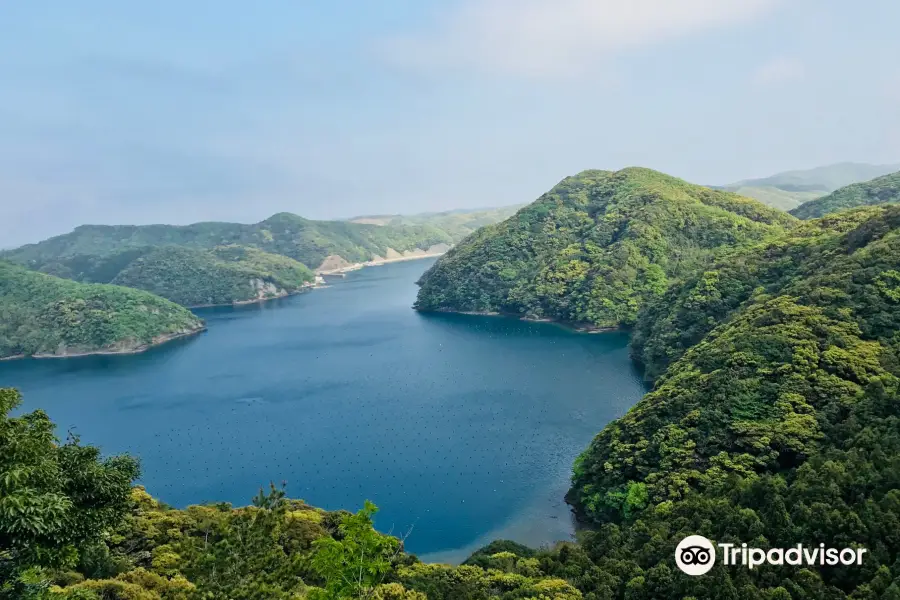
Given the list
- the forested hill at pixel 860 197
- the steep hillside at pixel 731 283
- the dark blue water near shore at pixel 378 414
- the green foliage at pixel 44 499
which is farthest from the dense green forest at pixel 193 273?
the green foliage at pixel 44 499

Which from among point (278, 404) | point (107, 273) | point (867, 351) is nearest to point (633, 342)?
point (867, 351)

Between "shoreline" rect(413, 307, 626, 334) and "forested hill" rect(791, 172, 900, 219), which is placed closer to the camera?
"shoreline" rect(413, 307, 626, 334)

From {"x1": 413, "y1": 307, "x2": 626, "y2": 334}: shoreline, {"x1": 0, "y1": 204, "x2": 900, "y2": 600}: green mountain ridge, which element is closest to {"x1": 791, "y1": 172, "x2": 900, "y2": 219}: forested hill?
{"x1": 413, "y1": 307, "x2": 626, "y2": 334}: shoreline

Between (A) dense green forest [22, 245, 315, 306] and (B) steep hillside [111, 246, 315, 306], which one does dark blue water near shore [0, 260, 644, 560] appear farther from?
(A) dense green forest [22, 245, 315, 306]

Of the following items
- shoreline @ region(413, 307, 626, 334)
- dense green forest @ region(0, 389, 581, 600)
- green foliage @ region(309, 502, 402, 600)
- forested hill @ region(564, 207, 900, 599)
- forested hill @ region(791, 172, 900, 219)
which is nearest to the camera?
dense green forest @ region(0, 389, 581, 600)

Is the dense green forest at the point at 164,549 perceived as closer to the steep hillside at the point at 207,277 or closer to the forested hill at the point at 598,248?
the forested hill at the point at 598,248

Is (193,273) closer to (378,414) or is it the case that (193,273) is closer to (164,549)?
(378,414)
